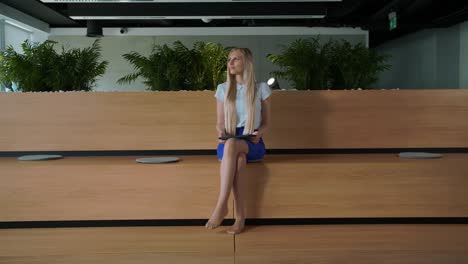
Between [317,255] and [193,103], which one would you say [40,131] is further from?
[317,255]

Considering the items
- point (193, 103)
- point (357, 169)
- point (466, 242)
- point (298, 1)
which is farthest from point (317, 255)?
point (298, 1)

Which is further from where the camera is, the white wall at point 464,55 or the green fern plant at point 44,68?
the white wall at point 464,55

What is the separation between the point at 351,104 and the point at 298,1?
5.63m

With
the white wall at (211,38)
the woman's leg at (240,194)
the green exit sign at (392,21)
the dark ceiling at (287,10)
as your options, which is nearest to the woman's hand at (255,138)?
the woman's leg at (240,194)

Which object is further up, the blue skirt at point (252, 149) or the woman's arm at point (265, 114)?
the woman's arm at point (265, 114)

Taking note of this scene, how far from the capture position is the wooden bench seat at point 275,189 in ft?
10.3

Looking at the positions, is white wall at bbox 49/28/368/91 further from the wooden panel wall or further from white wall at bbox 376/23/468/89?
the wooden panel wall

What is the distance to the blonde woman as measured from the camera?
9.57 ft

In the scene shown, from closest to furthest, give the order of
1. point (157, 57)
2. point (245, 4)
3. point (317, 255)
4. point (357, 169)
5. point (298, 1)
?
point (317, 255)
point (357, 169)
point (157, 57)
point (298, 1)
point (245, 4)

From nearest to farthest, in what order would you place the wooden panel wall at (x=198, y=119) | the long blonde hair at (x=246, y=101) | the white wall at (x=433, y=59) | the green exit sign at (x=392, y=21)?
the long blonde hair at (x=246, y=101) → the wooden panel wall at (x=198, y=119) → the green exit sign at (x=392, y=21) → the white wall at (x=433, y=59)

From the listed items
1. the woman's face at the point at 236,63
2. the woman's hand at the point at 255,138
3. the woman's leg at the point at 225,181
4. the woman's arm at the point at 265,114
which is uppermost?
the woman's face at the point at 236,63

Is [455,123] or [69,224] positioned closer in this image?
[69,224]

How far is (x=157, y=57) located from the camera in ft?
12.1

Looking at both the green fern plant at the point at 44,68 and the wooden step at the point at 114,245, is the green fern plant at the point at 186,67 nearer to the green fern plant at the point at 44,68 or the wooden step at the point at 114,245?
the green fern plant at the point at 44,68
